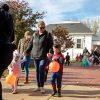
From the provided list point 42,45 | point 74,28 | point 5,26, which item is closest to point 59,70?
point 42,45

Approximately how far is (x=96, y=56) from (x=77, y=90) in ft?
71.5

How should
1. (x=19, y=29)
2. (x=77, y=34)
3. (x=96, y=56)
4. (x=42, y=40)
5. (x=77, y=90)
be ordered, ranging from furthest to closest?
(x=77, y=34) → (x=96, y=56) → (x=19, y=29) → (x=77, y=90) → (x=42, y=40)

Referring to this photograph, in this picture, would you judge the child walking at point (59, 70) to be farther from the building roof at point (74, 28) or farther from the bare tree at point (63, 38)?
the building roof at point (74, 28)

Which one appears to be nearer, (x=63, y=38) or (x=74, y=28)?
(x=63, y=38)

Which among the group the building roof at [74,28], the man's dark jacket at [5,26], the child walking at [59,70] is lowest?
the child walking at [59,70]

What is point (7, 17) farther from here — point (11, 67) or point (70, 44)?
point (70, 44)

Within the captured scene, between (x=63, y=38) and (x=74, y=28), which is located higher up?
(x=74, y=28)

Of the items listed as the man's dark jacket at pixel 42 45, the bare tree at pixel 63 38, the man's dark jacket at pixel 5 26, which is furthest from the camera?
the bare tree at pixel 63 38

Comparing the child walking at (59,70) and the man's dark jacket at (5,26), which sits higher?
the man's dark jacket at (5,26)

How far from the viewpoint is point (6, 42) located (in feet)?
18.6

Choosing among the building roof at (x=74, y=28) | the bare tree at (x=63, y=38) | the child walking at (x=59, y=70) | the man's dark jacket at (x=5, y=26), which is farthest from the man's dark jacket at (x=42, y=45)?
the building roof at (x=74, y=28)

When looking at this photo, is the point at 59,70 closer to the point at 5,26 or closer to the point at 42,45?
the point at 42,45

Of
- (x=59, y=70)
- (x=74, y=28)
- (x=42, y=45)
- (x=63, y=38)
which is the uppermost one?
(x=74, y=28)

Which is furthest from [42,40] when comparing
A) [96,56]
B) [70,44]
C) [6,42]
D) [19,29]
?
[70,44]
